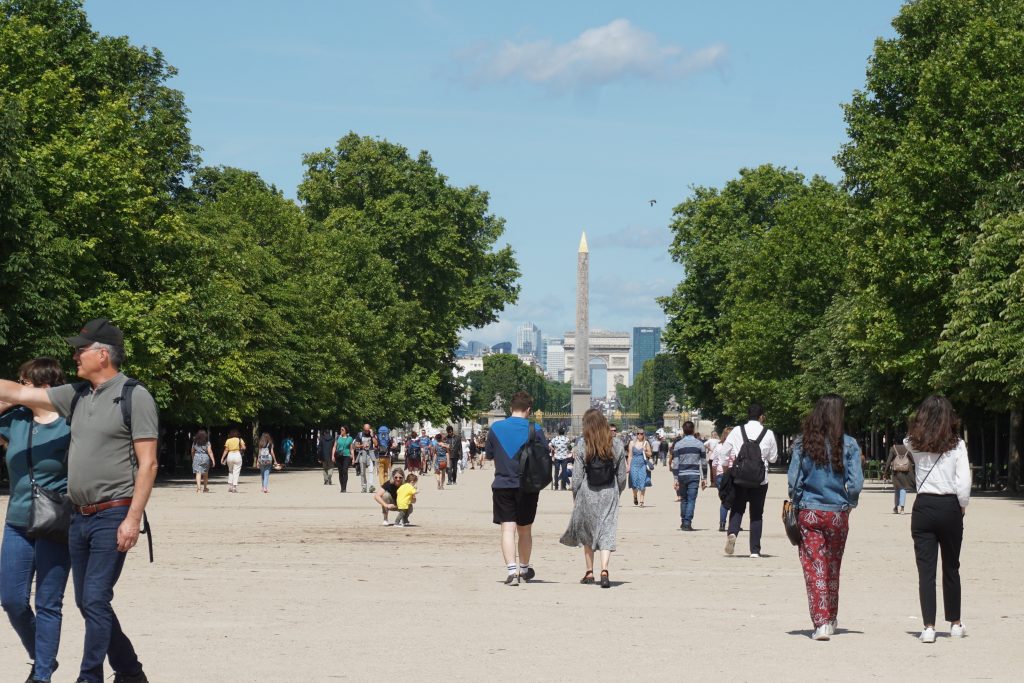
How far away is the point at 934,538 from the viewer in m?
12.1

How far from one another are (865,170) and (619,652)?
37.6 m

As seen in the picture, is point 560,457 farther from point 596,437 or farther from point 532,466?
point 532,466

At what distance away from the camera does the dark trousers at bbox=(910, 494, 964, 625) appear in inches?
472

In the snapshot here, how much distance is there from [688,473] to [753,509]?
21.1 feet

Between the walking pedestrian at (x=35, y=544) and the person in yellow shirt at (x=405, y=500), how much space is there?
55.0 feet

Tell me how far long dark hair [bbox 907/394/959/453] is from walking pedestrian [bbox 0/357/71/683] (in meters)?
5.98

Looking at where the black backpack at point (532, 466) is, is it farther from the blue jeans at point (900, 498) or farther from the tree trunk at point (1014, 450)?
the tree trunk at point (1014, 450)

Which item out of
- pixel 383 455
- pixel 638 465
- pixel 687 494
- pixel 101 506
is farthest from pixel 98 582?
pixel 383 455

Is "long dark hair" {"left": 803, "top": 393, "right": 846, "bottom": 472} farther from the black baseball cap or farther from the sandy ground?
the black baseball cap

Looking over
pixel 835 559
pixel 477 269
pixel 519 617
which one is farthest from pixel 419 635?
Result: pixel 477 269

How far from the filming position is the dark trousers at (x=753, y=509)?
19875 millimetres

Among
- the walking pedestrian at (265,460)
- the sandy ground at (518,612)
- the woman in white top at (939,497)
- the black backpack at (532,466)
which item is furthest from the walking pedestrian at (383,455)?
the woman in white top at (939,497)

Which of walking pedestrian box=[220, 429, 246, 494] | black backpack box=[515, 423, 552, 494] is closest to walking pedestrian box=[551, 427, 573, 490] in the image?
walking pedestrian box=[220, 429, 246, 494]

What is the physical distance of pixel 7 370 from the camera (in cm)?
3897
